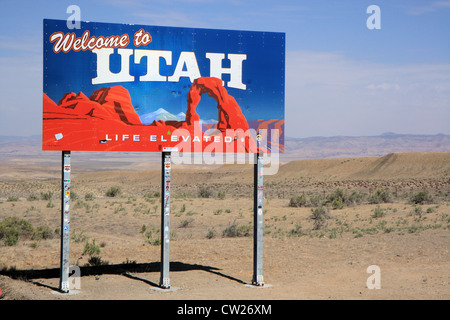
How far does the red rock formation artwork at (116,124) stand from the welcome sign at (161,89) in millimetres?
23

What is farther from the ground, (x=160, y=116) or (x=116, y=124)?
(x=160, y=116)

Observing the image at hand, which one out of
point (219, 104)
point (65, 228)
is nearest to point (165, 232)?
point (65, 228)

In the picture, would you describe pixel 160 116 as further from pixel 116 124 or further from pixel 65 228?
pixel 65 228

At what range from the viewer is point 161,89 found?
13070 millimetres

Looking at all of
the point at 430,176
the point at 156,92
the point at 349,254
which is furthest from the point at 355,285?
the point at 430,176

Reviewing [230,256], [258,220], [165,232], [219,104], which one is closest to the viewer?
[165,232]

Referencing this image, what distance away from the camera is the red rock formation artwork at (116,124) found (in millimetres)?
12312

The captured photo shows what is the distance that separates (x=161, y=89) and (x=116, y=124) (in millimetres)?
1371

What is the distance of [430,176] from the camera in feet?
263

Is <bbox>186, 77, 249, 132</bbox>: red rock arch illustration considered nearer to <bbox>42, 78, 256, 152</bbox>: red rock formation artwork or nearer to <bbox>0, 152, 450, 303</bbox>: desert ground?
<bbox>42, 78, 256, 152</bbox>: red rock formation artwork

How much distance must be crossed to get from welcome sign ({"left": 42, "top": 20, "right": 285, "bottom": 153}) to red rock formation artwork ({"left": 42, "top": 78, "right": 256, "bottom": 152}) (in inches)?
0.9

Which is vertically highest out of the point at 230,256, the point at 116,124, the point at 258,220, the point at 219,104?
the point at 219,104
